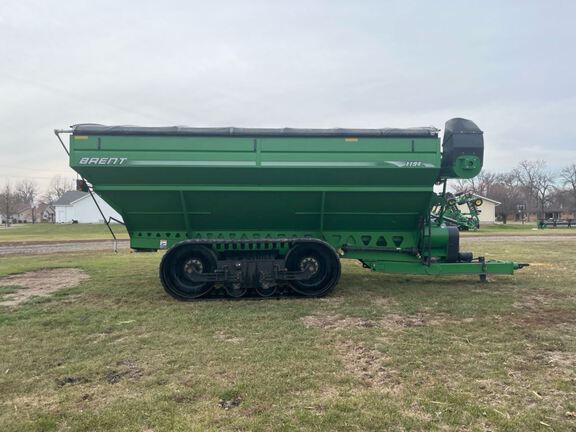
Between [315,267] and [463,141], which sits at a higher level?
[463,141]

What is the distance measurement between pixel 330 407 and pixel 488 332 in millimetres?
3037

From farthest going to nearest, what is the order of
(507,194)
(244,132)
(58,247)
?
(507,194)
(58,247)
(244,132)

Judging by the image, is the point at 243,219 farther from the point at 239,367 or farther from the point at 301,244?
the point at 239,367

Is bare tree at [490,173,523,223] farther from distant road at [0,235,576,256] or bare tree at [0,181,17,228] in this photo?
bare tree at [0,181,17,228]

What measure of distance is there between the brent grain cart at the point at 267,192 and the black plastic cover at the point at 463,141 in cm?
2

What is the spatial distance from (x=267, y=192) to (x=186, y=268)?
2.00 m

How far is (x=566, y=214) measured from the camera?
84625 mm

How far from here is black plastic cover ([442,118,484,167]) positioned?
809 centimetres

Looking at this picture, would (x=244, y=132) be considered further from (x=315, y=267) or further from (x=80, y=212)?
(x=80, y=212)

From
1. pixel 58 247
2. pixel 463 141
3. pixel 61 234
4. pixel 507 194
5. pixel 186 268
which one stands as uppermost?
pixel 507 194

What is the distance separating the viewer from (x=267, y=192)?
7.89 m

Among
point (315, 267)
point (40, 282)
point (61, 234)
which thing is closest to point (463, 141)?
point (315, 267)

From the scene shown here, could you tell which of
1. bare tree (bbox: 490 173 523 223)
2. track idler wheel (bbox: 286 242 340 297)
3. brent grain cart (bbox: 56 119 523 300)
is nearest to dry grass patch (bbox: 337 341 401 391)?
track idler wheel (bbox: 286 242 340 297)

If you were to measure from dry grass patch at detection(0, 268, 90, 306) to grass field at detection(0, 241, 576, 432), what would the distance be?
30.3 inches
